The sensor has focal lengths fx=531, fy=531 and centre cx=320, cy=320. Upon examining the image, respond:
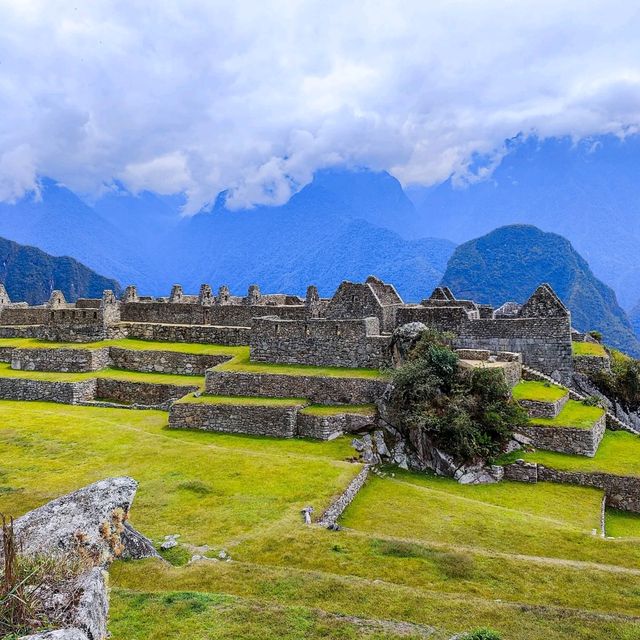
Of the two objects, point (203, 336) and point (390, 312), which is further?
point (203, 336)

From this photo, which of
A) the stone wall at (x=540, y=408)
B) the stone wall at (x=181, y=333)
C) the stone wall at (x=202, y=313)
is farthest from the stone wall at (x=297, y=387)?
the stone wall at (x=202, y=313)

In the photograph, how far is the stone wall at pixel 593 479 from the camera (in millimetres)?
15312

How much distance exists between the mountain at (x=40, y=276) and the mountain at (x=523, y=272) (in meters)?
102

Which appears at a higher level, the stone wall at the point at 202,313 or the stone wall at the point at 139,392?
the stone wall at the point at 202,313

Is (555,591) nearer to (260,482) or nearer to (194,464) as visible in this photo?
(260,482)

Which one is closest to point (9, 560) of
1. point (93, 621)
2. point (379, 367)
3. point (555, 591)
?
point (93, 621)

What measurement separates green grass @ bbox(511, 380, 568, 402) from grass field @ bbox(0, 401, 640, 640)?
2871mm

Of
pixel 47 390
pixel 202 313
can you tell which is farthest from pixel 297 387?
pixel 202 313

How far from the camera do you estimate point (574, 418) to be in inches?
715

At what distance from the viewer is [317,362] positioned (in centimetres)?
2319

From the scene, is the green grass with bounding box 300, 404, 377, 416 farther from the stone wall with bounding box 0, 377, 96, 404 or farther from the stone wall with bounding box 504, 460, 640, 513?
the stone wall with bounding box 0, 377, 96, 404

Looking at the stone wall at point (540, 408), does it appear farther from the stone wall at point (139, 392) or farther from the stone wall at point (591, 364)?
the stone wall at point (139, 392)

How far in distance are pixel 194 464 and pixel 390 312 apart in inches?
500

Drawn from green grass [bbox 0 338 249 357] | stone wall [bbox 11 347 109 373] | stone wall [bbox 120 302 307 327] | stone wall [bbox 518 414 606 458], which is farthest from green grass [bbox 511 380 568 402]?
stone wall [bbox 11 347 109 373]
